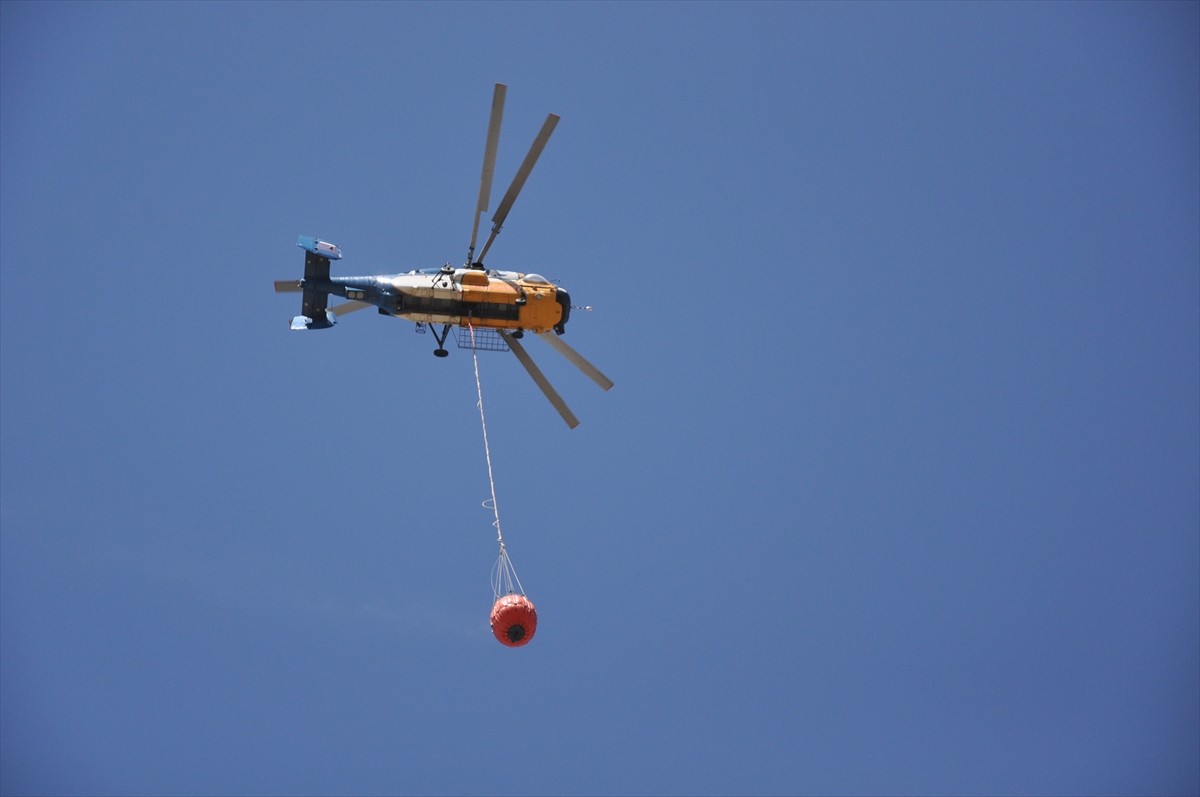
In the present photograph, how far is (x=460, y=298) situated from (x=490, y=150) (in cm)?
315

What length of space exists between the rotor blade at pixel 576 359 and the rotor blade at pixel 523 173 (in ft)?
8.16

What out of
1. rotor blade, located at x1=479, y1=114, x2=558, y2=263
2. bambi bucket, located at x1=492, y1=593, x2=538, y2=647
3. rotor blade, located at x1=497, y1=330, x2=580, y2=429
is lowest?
bambi bucket, located at x1=492, y1=593, x2=538, y2=647

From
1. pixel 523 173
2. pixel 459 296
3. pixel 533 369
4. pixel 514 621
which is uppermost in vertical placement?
pixel 523 173

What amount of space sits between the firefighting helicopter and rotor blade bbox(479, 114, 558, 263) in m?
0.02

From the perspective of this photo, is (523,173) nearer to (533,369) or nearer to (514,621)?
(533,369)

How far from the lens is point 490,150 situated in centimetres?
1744

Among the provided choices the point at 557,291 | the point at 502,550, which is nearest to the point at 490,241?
the point at 557,291

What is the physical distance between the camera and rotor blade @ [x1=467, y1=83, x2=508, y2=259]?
1692 centimetres

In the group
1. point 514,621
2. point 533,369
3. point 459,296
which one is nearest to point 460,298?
point 459,296

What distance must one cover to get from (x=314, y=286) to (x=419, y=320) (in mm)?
2394

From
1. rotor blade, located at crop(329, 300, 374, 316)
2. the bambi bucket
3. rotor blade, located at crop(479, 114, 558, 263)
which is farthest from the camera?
rotor blade, located at crop(329, 300, 374, 316)

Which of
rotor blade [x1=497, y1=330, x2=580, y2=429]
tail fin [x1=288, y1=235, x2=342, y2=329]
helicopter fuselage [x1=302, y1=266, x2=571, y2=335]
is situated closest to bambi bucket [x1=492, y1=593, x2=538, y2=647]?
rotor blade [x1=497, y1=330, x2=580, y2=429]

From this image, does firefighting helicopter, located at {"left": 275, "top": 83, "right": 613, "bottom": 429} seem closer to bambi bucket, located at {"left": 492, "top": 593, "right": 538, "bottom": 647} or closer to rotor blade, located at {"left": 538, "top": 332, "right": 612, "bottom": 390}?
rotor blade, located at {"left": 538, "top": 332, "right": 612, "bottom": 390}

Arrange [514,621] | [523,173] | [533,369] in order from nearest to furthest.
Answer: [514,621] → [523,173] → [533,369]
